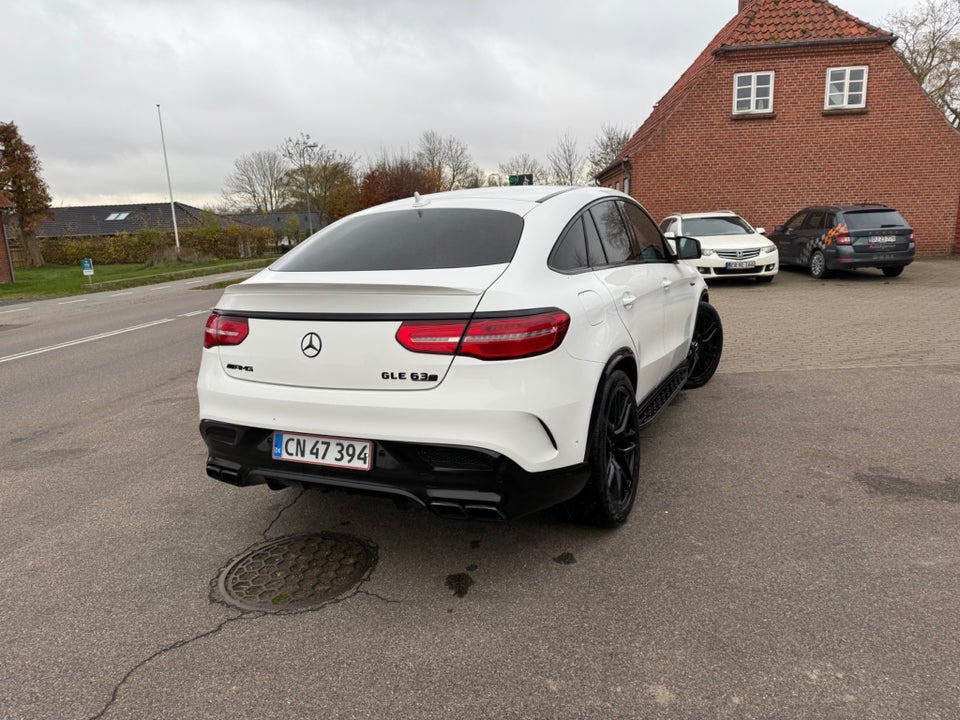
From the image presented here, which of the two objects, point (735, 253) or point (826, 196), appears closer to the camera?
point (735, 253)

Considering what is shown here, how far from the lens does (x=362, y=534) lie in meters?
3.37

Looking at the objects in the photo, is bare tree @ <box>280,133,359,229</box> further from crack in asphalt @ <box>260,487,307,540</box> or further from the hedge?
crack in asphalt @ <box>260,487,307,540</box>

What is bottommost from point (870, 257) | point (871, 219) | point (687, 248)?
point (870, 257)

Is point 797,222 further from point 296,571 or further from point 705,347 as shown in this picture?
point 296,571

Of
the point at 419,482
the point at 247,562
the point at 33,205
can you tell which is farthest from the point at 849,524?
the point at 33,205

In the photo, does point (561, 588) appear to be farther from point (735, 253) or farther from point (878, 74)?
point (878, 74)

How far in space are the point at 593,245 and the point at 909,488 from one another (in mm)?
2223

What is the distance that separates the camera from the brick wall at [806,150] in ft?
60.8

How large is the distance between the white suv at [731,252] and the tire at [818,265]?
100cm

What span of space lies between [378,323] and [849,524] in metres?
2.50

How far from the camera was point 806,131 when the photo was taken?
1892 centimetres

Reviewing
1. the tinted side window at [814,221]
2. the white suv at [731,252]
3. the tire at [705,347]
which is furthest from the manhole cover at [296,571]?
the tinted side window at [814,221]

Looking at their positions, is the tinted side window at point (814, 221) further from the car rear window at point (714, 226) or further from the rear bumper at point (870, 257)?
the car rear window at point (714, 226)

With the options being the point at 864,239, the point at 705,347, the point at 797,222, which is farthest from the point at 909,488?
the point at 797,222
